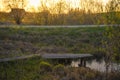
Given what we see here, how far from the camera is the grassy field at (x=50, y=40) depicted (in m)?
16.0

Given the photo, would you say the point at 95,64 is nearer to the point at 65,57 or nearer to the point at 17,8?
the point at 65,57

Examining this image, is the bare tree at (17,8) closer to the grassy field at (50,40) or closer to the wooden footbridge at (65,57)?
the grassy field at (50,40)

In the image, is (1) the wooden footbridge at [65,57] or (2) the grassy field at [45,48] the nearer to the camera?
(2) the grassy field at [45,48]

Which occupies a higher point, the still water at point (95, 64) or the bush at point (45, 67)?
the bush at point (45, 67)

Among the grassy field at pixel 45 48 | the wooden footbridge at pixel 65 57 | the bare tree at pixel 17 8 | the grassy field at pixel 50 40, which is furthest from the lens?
the bare tree at pixel 17 8

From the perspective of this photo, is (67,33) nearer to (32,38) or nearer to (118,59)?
(32,38)

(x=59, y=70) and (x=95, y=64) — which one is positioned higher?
(x=59, y=70)

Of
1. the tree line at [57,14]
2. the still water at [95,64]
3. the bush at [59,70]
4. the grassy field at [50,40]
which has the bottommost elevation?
the still water at [95,64]

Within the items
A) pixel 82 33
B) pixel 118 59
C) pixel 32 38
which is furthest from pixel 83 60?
pixel 82 33

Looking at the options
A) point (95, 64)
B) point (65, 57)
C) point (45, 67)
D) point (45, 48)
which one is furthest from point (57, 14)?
point (45, 67)

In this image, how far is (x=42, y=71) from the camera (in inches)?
440

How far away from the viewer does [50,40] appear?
18.9 m

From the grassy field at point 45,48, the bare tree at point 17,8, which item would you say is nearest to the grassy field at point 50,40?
the grassy field at point 45,48

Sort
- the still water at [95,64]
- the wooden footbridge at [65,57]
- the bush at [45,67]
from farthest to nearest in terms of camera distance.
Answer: the still water at [95,64]
the wooden footbridge at [65,57]
the bush at [45,67]
